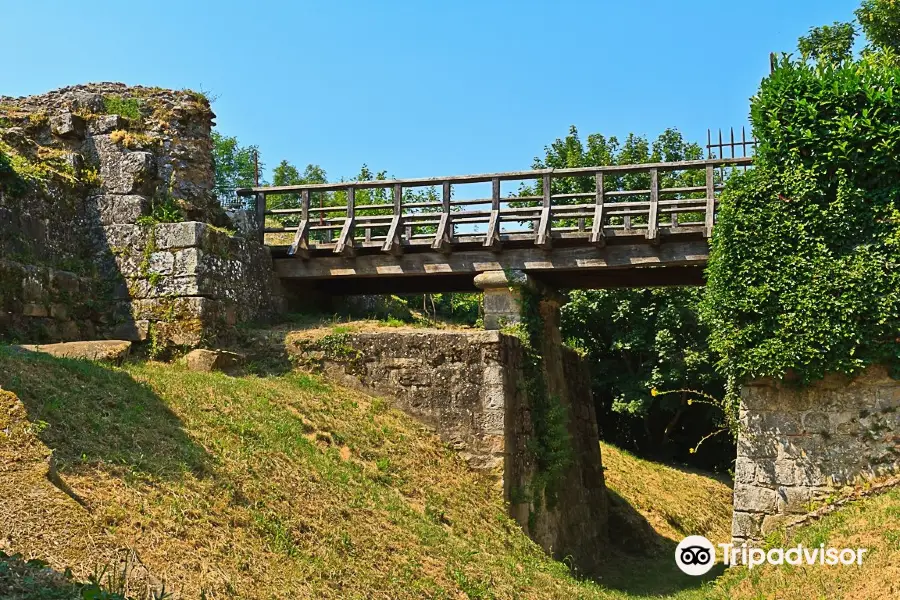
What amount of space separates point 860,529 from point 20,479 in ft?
26.7

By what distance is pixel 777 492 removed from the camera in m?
10.8

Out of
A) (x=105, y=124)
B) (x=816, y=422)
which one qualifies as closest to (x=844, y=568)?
(x=816, y=422)

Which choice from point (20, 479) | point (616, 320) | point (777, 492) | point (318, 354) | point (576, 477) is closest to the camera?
point (20, 479)

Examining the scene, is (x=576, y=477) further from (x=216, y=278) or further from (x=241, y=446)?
(x=241, y=446)

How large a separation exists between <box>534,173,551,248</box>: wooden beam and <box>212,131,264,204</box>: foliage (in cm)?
2704

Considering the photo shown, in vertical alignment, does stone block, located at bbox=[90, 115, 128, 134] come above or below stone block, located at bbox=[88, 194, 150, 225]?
above

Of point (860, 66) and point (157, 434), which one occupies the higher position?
point (860, 66)

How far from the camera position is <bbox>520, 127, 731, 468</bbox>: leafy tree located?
2228cm

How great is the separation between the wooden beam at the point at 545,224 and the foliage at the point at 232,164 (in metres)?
27.0

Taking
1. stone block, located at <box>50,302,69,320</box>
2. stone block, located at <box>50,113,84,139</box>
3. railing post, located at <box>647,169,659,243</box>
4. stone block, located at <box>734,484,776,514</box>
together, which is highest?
stone block, located at <box>50,113,84,139</box>

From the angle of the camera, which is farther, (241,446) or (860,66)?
(860,66)

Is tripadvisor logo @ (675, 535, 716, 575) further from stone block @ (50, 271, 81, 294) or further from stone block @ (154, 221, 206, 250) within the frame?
stone block @ (50, 271, 81, 294)

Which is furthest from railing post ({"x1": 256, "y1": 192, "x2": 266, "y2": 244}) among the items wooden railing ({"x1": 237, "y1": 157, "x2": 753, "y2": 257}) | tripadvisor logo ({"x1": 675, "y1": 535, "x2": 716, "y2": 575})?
tripadvisor logo ({"x1": 675, "y1": 535, "x2": 716, "y2": 575})

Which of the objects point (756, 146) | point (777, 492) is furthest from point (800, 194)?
point (777, 492)
